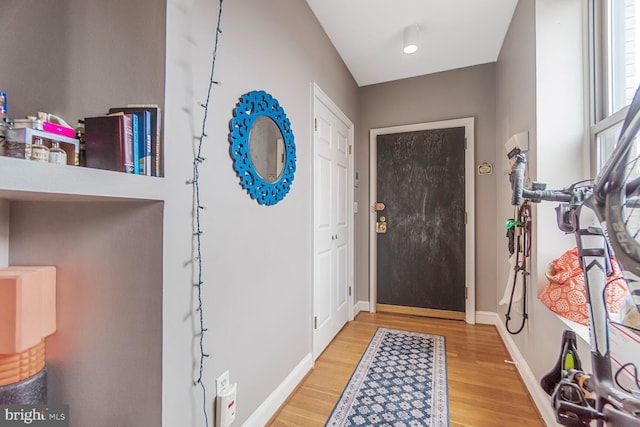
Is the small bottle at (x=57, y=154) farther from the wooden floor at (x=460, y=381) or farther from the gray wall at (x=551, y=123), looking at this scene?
the gray wall at (x=551, y=123)

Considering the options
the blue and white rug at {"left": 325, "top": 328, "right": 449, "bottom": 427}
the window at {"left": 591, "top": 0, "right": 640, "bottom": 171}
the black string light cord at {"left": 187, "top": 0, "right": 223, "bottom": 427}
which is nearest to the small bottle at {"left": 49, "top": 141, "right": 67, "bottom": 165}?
the black string light cord at {"left": 187, "top": 0, "right": 223, "bottom": 427}

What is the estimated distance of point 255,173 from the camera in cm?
137

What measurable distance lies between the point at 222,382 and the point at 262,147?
43.0 inches

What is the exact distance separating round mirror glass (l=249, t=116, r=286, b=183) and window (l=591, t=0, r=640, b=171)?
5.18 ft

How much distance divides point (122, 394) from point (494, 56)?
11.6 feet

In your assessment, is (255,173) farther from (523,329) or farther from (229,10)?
(523,329)

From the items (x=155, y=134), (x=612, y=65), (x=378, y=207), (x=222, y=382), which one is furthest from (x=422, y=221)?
(x=155, y=134)

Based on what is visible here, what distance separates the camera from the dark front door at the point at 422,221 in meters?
2.83

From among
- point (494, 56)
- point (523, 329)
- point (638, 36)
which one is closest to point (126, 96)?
point (638, 36)

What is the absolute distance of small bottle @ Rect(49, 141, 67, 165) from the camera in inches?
28.6

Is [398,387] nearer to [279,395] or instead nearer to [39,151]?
[279,395]

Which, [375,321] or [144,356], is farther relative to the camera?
[375,321]

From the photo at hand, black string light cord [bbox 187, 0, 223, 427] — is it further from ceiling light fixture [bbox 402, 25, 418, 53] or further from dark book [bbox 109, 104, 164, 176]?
ceiling light fixture [bbox 402, 25, 418, 53]

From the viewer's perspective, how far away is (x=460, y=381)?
1821 mm
